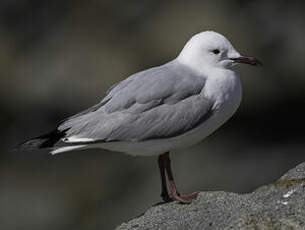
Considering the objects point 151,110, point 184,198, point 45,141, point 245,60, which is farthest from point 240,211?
point 45,141

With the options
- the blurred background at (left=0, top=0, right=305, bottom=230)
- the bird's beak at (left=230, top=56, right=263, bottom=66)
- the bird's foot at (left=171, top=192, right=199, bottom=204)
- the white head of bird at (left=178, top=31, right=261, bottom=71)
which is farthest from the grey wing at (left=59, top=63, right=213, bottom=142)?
the blurred background at (left=0, top=0, right=305, bottom=230)

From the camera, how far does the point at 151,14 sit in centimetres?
1368

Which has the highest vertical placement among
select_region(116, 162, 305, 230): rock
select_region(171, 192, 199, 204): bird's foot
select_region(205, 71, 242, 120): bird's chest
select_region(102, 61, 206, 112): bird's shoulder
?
select_region(102, 61, 206, 112): bird's shoulder

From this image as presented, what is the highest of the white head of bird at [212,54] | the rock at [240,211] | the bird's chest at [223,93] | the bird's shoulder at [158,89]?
the white head of bird at [212,54]

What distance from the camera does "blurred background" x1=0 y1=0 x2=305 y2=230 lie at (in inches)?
499

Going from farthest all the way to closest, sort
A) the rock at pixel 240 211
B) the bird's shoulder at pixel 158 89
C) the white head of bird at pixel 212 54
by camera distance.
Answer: the white head of bird at pixel 212 54
the bird's shoulder at pixel 158 89
the rock at pixel 240 211

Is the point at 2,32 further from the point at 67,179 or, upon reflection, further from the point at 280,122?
the point at 280,122

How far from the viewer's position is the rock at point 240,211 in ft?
18.1

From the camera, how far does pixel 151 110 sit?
684 centimetres

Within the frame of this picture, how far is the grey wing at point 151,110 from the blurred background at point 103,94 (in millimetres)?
5497

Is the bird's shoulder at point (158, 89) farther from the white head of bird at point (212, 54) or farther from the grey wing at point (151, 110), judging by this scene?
the white head of bird at point (212, 54)

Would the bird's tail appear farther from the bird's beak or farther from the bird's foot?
the bird's beak

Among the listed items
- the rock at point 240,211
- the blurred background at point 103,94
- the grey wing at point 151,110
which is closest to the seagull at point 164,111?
the grey wing at point 151,110

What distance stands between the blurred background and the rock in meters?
5.64
